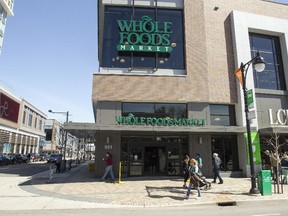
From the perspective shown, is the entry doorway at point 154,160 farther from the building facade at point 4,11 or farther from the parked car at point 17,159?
the building facade at point 4,11

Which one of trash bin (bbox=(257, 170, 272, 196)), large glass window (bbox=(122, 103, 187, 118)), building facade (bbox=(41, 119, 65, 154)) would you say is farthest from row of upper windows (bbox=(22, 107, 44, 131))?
trash bin (bbox=(257, 170, 272, 196))

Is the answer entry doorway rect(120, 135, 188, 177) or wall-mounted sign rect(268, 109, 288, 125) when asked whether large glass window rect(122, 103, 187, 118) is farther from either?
wall-mounted sign rect(268, 109, 288, 125)

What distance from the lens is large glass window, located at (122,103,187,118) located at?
62.4ft

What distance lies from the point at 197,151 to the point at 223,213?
1059 cm

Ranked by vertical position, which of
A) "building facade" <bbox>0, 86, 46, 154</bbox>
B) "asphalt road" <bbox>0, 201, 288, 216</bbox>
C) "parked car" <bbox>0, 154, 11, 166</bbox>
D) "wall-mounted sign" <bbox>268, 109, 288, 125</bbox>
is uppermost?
"building facade" <bbox>0, 86, 46, 154</bbox>

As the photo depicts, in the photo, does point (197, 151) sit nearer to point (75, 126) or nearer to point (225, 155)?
point (225, 155)

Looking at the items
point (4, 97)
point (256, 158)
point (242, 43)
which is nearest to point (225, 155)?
point (256, 158)

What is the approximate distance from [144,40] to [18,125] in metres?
47.8

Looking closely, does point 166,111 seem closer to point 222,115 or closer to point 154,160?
point 154,160

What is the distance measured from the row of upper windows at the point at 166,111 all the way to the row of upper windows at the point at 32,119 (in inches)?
2020

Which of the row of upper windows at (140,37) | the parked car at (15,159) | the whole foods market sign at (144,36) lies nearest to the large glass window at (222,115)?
the row of upper windows at (140,37)

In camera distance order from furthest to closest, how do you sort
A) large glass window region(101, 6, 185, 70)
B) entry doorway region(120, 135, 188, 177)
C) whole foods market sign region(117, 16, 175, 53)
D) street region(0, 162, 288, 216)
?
large glass window region(101, 6, 185, 70)
whole foods market sign region(117, 16, 175, 53)
entry doorway region(120, 135, 188, 177)
street region(0, 162, 288, 216)

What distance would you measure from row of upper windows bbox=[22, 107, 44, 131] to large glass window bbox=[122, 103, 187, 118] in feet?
168

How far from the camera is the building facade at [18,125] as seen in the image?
49.8 m
